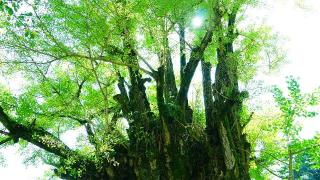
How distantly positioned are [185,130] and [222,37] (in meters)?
2.17

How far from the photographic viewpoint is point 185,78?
787 cm

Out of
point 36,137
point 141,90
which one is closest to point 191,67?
point 141,90

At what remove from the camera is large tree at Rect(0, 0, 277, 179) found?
23.8ft

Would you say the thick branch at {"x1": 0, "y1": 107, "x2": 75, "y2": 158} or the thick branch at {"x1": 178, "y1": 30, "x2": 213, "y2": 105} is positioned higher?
the thick branch at {"x1": 178, "y1": 30, "x2": 213, "y2": 105}

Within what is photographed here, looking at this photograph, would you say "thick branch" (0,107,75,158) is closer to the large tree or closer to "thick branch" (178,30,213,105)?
the large tree

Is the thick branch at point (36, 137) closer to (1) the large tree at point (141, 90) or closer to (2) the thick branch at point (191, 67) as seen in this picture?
(1) the large tree at point (141, 90)

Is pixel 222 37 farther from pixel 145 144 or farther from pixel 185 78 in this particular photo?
pixel 145 144

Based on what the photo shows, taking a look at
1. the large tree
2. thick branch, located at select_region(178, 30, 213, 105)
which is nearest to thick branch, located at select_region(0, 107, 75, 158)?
the large tree

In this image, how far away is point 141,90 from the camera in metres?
8.28

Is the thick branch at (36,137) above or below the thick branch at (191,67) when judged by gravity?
below

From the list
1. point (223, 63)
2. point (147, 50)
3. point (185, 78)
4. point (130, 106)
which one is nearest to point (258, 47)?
point (223, 63)

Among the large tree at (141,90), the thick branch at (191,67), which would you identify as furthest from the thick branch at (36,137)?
the thick branch at (191,67)

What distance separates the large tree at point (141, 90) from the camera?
7.26 meters

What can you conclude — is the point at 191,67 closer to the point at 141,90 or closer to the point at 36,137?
the point at 141,90
